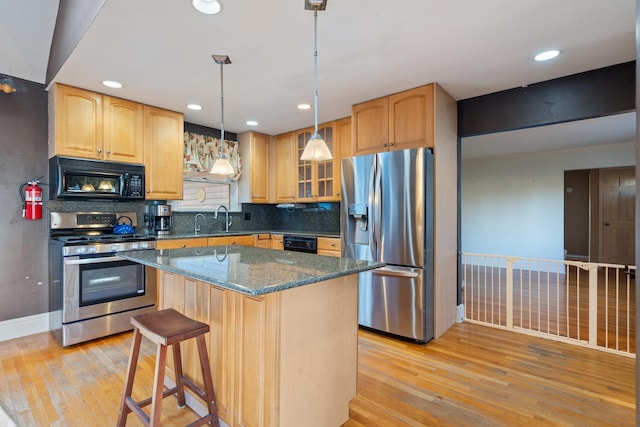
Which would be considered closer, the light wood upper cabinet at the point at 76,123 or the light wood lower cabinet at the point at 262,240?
the light wood upper cabinet at the point at 76,123

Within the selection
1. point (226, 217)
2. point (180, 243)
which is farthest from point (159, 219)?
point (226, 217)

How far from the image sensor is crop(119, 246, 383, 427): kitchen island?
56.2 inches

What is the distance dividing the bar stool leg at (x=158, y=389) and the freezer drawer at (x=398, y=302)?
2.03 meters

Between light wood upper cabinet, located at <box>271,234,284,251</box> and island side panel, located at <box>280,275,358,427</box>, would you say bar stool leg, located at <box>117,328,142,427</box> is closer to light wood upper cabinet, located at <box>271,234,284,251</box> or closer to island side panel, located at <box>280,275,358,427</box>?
island side panel, located at <box>280,275,358,427</box>

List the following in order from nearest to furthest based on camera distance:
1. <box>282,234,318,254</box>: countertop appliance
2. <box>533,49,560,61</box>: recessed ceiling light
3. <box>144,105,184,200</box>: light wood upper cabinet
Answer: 1. <box>533,49,560,61</box>: recessed ceiling light
2. <box>144,105,184,200</box>: light wood upper cabinet
3. <box>282,234,318,254</box>: countertop appliance

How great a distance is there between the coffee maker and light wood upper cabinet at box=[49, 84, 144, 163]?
60 centimetres

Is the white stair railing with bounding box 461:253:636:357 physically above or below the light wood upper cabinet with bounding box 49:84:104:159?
below

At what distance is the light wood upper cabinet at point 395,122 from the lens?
114 inches

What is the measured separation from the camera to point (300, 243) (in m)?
3.95

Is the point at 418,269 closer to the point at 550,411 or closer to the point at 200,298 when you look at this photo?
the point at 550,411

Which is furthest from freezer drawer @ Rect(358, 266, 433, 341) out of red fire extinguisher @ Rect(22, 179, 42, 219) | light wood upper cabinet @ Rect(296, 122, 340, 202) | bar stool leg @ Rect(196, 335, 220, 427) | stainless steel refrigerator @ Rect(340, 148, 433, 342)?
red fire extinguisher @ Rect(22, 179, 42, 219)

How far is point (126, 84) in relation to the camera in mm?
2869

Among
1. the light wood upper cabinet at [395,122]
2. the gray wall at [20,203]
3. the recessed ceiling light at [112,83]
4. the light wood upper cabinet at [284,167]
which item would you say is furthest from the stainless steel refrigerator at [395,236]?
the gray wall at [20,203]

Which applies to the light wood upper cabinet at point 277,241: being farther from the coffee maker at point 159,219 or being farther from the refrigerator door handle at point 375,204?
the refrigerator door handle at point 375,204
